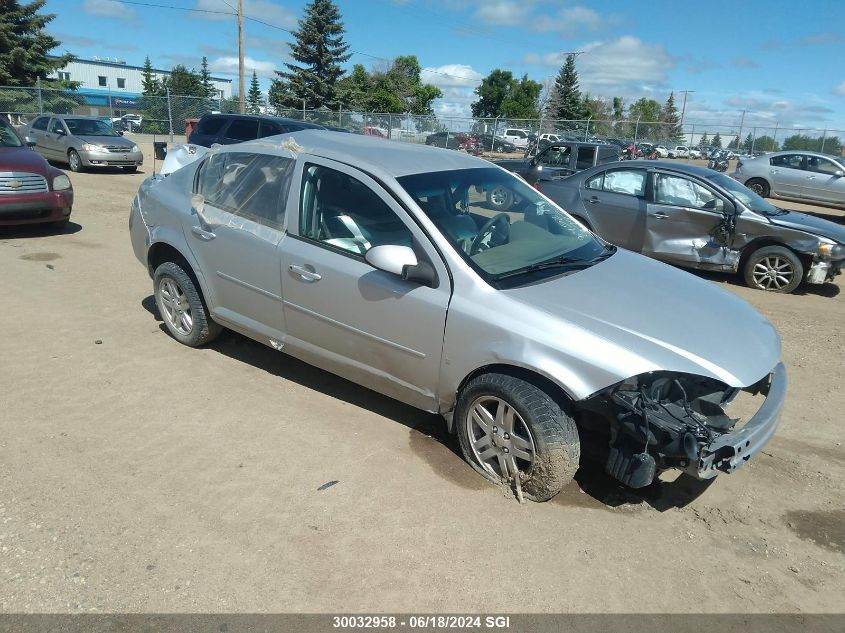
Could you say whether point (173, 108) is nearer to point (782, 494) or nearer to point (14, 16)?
point (14, 16)

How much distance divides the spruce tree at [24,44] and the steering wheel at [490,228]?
45977mm

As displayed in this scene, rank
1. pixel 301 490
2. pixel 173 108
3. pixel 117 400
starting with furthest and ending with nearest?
1. pixel 173 108
2. pixel 117 400
3. pixel 301 490

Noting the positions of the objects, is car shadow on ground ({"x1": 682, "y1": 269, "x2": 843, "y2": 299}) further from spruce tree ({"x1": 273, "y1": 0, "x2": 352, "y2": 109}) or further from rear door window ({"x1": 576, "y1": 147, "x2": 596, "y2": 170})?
spruce tree ({"x1": 273, "y1": 0, "x2": 352, "y2": 109})

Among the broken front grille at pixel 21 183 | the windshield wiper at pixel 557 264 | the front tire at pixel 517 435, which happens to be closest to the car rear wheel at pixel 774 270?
the windshield wiper at pixel 557 264

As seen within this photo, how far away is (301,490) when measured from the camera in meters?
3.60

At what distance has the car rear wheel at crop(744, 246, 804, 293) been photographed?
8.29 m

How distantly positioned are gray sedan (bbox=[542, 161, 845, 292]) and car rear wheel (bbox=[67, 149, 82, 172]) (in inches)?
576

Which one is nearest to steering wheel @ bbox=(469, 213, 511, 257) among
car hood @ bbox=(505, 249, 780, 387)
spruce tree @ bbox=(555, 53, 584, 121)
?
car hood @ bbox=(505, 249, 780, 387)

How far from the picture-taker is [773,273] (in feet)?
27.7

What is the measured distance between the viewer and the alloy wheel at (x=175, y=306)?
212 inches

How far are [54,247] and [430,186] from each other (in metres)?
7.00

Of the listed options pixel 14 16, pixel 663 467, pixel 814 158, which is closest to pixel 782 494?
pixel 663 467

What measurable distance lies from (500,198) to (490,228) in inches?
22.5

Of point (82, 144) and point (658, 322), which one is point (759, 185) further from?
point (82, 144)
